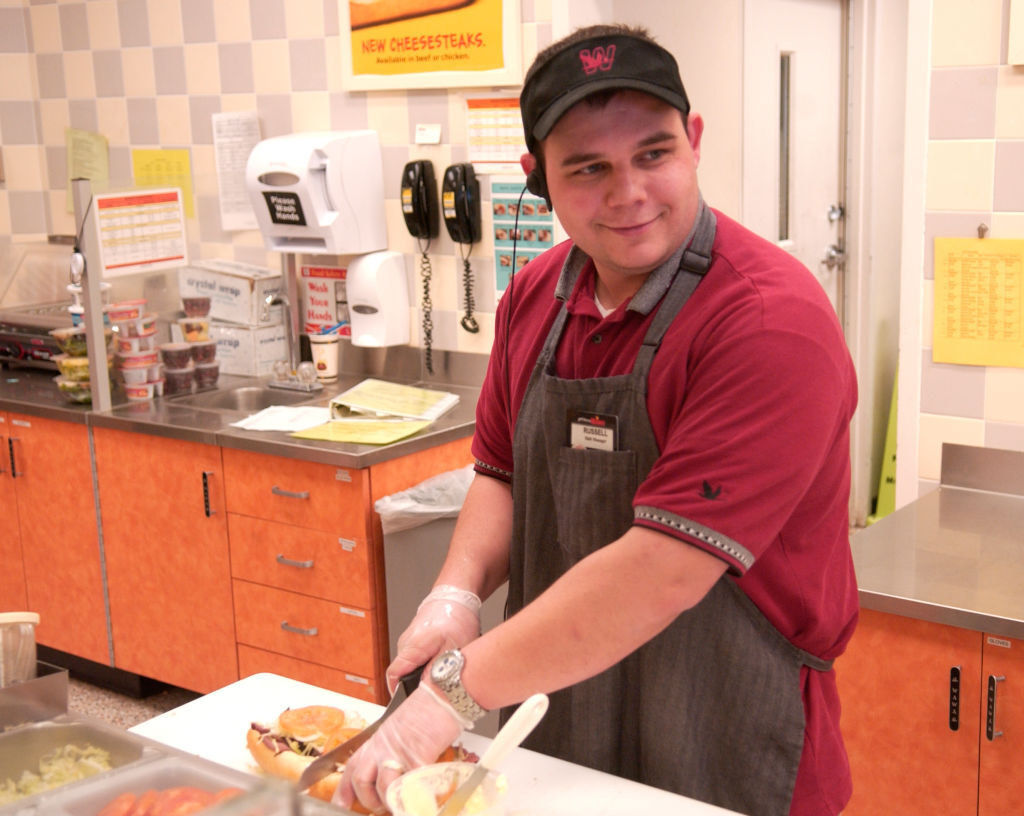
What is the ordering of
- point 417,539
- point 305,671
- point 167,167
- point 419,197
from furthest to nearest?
point 167,167, point 419,197, point 305,671, point 417,539

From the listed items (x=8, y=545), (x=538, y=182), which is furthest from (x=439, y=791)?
(x=8, y=545)

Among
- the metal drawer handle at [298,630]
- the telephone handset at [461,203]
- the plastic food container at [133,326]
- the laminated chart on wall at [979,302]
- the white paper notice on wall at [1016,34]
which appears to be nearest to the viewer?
the white paper notice on wall at [1016,34]

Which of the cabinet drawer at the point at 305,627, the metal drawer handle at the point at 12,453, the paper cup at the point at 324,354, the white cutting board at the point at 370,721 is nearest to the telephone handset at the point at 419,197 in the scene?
the paper cup at the point at 324,354

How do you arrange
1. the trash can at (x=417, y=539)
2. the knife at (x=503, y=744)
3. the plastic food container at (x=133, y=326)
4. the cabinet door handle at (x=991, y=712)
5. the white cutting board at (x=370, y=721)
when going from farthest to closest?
the plastic food container at (x=133, y=326) < the trash can at (x=417, y=539) < the cabinet door handle at (x=991, y=712) < the white cutting board at (x=370, y=721) < the knife at (x=503, y=744)

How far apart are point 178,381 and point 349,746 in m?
2.47

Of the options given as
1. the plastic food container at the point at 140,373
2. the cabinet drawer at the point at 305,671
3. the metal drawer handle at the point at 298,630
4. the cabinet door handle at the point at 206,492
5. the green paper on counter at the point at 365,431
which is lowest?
the cabinet drawer at the point at 305,671

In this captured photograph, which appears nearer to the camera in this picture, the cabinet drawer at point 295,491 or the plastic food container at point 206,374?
the cabinet drawer at point 295,491

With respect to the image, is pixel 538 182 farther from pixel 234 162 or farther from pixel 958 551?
pixel 234 162

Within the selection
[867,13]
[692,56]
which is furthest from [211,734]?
[867,13]

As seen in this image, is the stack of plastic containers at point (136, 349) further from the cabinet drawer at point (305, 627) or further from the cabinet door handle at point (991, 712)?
the cabinet door handle at point (991, 712)

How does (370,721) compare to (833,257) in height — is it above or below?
below

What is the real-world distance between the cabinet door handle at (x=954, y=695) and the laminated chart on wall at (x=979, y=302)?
76cm

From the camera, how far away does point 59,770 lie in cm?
134

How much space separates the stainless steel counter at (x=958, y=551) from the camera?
6.84 feet
